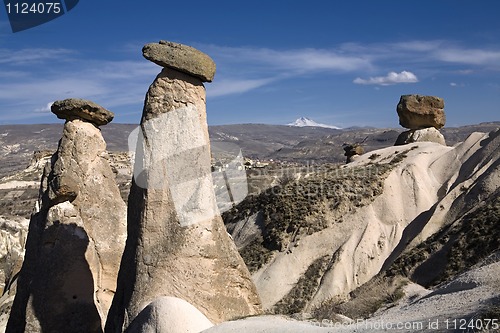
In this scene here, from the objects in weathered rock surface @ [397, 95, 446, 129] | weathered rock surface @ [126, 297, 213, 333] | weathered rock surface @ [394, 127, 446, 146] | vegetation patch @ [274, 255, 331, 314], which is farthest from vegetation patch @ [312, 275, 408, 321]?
weathered rock surface @ [397, 95, 446, 129]

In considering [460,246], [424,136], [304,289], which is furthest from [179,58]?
[424,136]

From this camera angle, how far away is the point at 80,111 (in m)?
10.8

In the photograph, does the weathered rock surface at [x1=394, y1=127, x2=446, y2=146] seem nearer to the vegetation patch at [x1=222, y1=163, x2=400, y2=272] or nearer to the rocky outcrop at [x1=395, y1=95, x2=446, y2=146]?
the rocky outcrop at [x1=395, y1=95, x2=446, y2=146]

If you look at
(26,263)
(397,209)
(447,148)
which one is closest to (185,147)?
(26,263)

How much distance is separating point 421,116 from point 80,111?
16.1 meters

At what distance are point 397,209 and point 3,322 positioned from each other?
1042 centimetres

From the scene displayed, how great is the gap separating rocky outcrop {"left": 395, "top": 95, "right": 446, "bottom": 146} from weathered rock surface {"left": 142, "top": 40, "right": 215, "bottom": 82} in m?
16.4

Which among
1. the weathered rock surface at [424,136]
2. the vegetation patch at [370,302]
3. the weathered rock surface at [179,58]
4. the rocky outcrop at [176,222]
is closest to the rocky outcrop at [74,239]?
the rocky outcrop at [176,222]

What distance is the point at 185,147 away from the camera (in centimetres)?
816

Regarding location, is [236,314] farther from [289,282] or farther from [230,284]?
[289,282]

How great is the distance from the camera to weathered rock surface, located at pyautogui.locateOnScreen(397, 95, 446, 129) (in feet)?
76.9

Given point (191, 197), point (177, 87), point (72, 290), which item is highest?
point (177, 87)

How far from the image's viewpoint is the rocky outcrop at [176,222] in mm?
7762

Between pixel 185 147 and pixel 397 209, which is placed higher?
pixel 185 147
